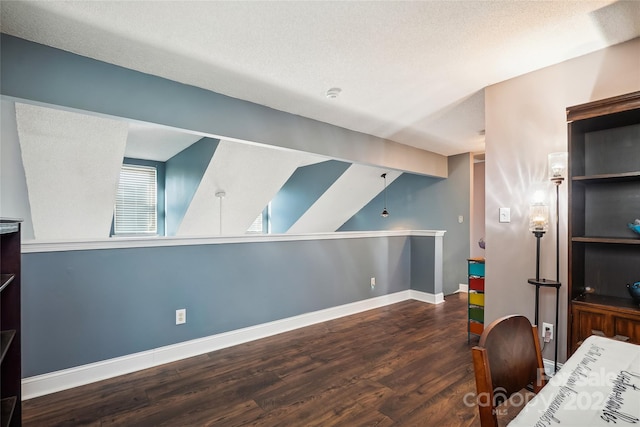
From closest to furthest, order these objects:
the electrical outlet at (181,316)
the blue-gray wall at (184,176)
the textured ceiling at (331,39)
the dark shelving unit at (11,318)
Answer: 1. the dark shelving unit at (11,318)
2. the textured ceiling at (331,39)
3. the electrical outlet at (181,316)
4. the blue-gray wall at (184,176)

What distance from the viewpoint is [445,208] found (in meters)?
5.85

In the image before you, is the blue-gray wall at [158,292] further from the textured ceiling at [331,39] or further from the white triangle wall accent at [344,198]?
the white triangle wall accent at [344,198]

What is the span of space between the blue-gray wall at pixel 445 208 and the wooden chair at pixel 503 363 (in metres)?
4.65

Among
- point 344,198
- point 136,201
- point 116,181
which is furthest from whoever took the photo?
point 344,198

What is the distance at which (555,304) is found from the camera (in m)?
2.45

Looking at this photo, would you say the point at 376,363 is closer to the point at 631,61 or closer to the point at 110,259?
the point at 110,259

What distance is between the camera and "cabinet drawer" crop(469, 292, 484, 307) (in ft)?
10.9

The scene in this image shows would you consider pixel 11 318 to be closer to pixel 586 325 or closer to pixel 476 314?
pixel 586 325

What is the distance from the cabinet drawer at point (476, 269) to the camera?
3332 millimetres

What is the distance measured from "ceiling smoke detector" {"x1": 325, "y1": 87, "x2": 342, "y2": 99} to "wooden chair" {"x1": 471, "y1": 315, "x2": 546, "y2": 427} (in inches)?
93.8

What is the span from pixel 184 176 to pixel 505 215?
4777mm

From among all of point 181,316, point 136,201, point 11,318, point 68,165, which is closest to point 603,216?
point 181,316

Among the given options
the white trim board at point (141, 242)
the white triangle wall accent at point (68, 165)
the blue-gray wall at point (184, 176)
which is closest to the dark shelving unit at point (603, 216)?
the white trim board at point (141, 242)

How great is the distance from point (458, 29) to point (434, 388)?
2.52 m
